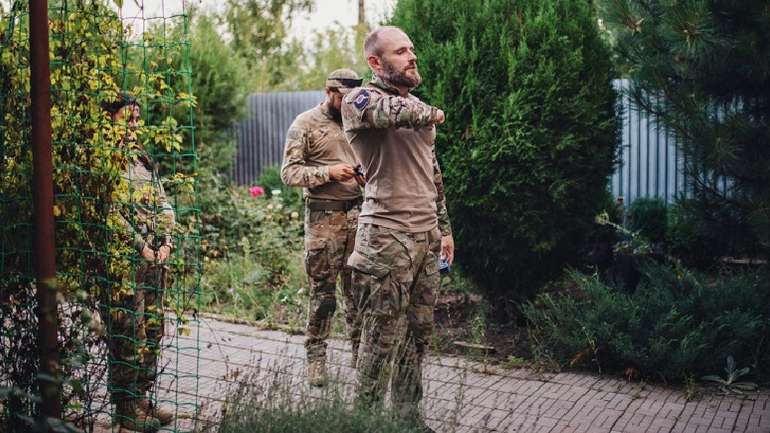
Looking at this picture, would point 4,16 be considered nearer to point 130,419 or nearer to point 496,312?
point 130,419

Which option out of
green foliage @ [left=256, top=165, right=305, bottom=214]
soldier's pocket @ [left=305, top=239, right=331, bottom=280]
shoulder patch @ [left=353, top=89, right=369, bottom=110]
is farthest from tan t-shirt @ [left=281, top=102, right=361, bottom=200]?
green foliage @ [left=256, top=165, right=305, bottom=214]

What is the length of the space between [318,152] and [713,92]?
334 cm

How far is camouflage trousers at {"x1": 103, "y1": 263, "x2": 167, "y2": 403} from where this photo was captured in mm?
3971

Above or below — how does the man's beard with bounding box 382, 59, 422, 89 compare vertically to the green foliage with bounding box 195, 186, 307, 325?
above

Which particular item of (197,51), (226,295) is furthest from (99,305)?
(197,51)

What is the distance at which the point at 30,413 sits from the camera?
12.4ft

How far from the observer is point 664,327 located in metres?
5.59

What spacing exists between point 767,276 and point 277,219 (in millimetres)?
5995

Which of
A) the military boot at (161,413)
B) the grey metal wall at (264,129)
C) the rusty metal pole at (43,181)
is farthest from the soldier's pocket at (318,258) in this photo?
the grey metal wall at (264,129)

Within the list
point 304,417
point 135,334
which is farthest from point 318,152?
point 304,417

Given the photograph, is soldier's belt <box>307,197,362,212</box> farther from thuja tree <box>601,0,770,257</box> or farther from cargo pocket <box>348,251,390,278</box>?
thuja tree <box>601,0,770,257</box>

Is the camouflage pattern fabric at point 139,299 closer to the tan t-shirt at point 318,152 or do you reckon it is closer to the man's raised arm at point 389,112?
the man's raised arm at point 389,112

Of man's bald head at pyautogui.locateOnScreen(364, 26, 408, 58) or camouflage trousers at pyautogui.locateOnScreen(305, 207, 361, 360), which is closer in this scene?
man's bald head at pyautogui.locateOnScreen(364, 26, 408, 58)

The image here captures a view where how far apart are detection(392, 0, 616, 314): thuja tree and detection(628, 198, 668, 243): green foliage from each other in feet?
10.5
